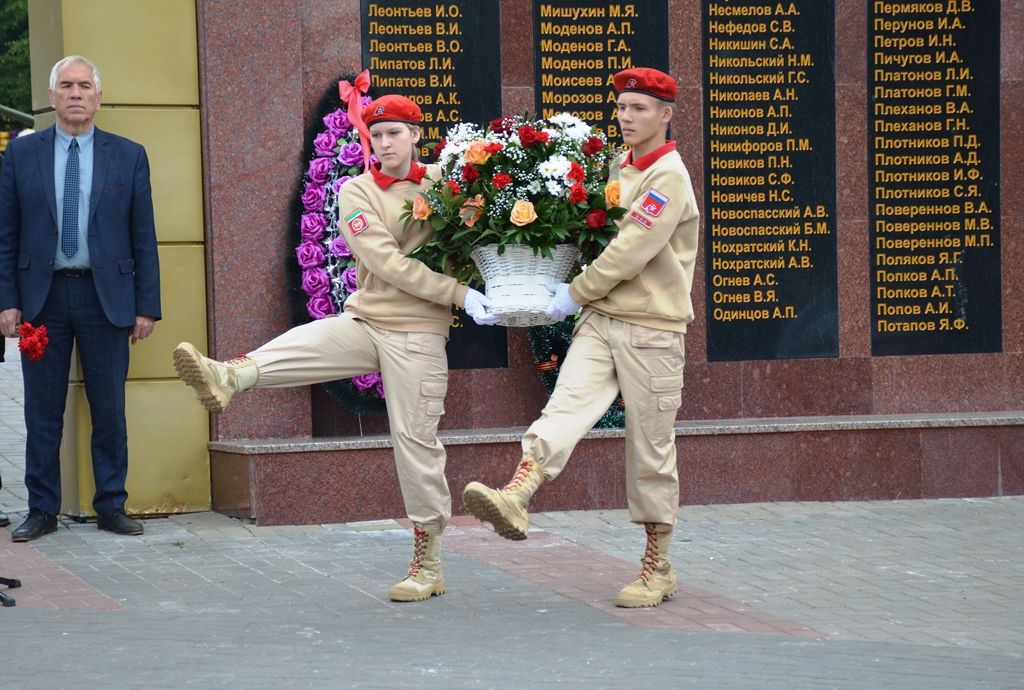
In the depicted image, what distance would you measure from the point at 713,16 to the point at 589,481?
111 inches

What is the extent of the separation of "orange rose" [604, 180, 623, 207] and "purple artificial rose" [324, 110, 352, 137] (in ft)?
9.13

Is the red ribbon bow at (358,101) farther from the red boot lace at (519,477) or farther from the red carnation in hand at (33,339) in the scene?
the red boot lace at (519,477)

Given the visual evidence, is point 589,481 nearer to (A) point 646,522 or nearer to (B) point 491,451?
(B) point 491,451

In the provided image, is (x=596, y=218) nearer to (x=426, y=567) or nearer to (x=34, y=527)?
(x=426, y=567)

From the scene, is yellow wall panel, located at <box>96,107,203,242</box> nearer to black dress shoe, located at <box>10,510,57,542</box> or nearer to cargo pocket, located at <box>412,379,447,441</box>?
black dress shoe, located at <box>10,510,57,542</box>

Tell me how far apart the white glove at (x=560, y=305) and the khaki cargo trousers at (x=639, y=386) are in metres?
0.12

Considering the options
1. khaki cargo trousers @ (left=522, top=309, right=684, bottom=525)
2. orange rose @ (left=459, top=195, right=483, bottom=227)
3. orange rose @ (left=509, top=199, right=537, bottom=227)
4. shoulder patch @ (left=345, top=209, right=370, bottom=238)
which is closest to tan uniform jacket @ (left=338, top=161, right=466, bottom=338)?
shoulder patch @ (left=345, top=209, right=370, bottom=238)

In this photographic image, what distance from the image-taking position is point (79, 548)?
7.69m

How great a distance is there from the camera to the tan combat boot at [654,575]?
635cm

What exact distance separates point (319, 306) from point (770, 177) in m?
2.77

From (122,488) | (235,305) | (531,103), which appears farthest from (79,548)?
(531,103)

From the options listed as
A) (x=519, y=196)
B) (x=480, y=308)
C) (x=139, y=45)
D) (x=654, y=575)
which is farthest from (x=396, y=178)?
(x=139, y=45)

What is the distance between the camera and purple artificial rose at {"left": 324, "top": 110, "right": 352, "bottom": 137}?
8734 millimetres

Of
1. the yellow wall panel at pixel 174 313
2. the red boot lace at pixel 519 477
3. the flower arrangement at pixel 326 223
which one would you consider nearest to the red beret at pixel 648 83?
the red boot lace at pixel 519 477
